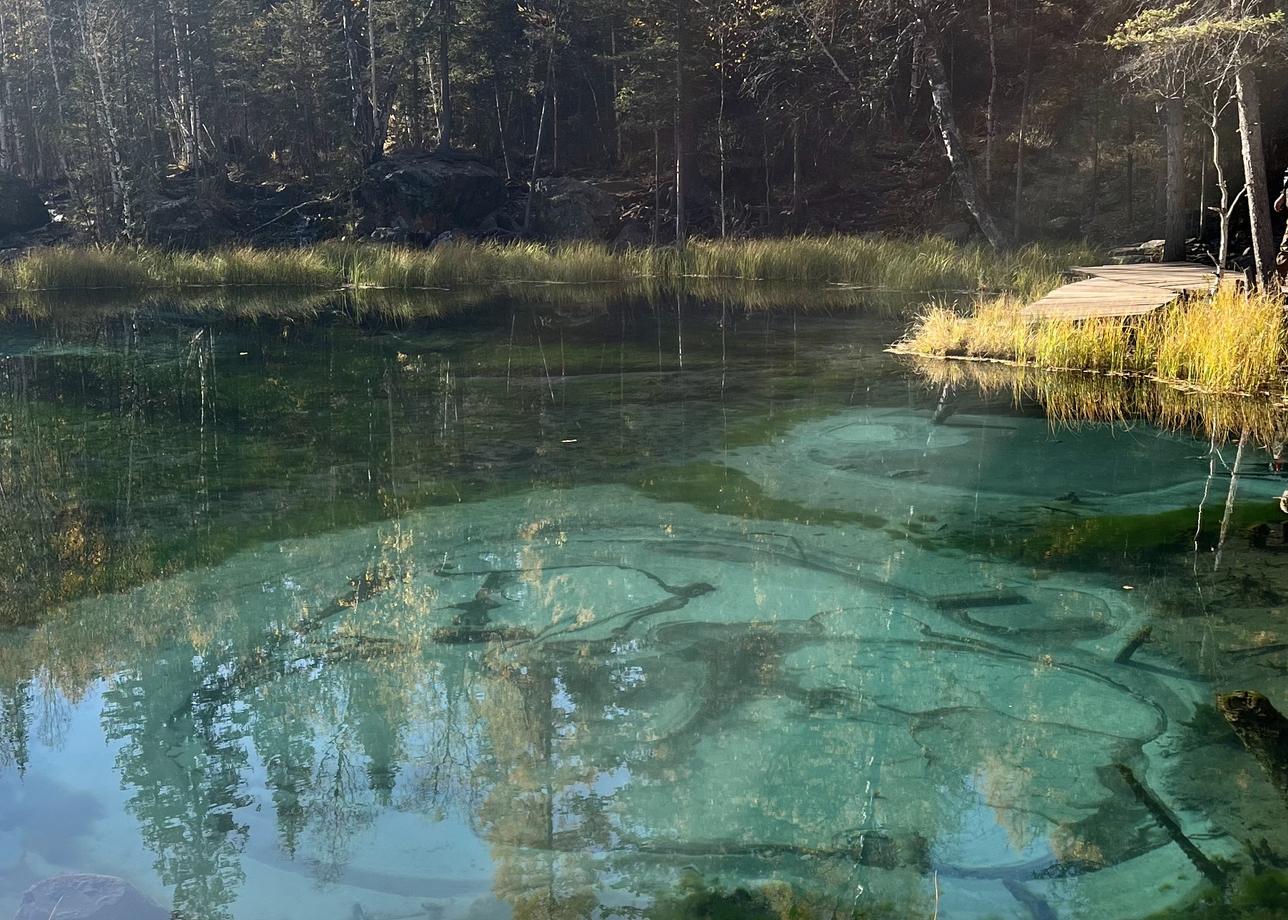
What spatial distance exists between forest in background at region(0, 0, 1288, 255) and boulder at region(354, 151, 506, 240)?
99 cm

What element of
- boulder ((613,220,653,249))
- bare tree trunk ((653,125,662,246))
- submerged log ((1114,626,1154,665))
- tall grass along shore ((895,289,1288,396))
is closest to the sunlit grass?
tall grass along shore ((895,289,1288,396))

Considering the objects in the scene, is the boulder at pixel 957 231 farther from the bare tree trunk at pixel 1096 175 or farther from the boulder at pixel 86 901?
the boulder at pixel 86 901

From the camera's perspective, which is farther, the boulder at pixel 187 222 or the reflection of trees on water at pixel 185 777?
the boulder at pixel 187 222

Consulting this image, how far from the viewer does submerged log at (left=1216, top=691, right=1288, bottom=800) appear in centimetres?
329

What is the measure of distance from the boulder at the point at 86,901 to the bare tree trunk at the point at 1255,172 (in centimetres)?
961

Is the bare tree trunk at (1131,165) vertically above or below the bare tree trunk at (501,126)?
below

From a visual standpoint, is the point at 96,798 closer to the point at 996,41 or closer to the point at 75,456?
the point at 75,456

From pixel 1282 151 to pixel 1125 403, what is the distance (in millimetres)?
9556

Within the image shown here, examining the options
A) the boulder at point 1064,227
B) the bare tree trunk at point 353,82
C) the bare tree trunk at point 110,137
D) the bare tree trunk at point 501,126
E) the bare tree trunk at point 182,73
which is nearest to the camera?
the boulder at point 1064,227

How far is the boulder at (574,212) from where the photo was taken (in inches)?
1053

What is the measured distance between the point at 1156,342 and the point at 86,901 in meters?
8.43

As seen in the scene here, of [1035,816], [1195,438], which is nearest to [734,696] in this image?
[1035,816]

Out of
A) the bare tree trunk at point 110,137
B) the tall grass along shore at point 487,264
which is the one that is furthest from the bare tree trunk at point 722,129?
the bare tree trunk at point 110,137

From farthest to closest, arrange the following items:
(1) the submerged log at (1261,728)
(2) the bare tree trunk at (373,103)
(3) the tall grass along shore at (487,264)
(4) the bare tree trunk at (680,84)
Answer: (2) the bare tree trunk at (373,103) < (4) the bare tree trunk at (680,84) < (3) the tall grass along shore at (487,264) < (1) the submerged log at (1261,728)
